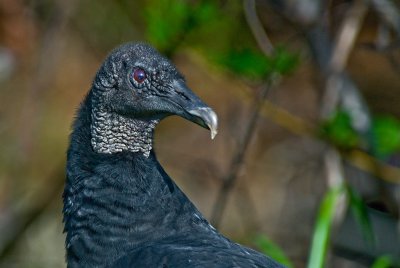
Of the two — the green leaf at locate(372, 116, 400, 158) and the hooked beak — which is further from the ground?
the green leaf at locate(372, 116, 400, 158)

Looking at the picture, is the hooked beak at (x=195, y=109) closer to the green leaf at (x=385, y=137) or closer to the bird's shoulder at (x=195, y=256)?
the bird's shoulder at (x=195, y=256)

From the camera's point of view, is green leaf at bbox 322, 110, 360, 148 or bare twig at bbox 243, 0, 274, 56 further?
bare twig at bbox 243, 0, 274, 56

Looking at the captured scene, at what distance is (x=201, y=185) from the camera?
8234 millimetres

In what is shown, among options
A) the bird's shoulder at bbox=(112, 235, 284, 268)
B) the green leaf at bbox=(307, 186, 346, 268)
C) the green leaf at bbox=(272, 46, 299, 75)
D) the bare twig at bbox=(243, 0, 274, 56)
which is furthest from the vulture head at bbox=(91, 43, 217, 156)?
the bare twig at bbox=(243, 0, 274, 56)

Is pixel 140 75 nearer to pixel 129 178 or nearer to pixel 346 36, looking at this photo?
pixel 129 178

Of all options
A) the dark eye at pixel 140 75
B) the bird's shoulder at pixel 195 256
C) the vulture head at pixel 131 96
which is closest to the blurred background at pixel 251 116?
the bird's shoulder at pixel 195 256

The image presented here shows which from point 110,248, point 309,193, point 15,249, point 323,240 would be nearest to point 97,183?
point 110,248

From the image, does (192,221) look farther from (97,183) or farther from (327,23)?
(327,23)

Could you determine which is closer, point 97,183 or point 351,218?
point 97,183

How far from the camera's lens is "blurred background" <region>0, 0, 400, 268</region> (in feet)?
18.0

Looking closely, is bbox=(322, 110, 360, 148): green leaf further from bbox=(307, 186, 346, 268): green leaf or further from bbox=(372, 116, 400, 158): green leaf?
bbox=(307, 186, 346, 268): green leaf

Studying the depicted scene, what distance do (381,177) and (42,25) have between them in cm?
330

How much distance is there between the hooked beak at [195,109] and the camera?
12.1ft

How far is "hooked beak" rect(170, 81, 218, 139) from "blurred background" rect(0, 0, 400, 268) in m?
0.99
